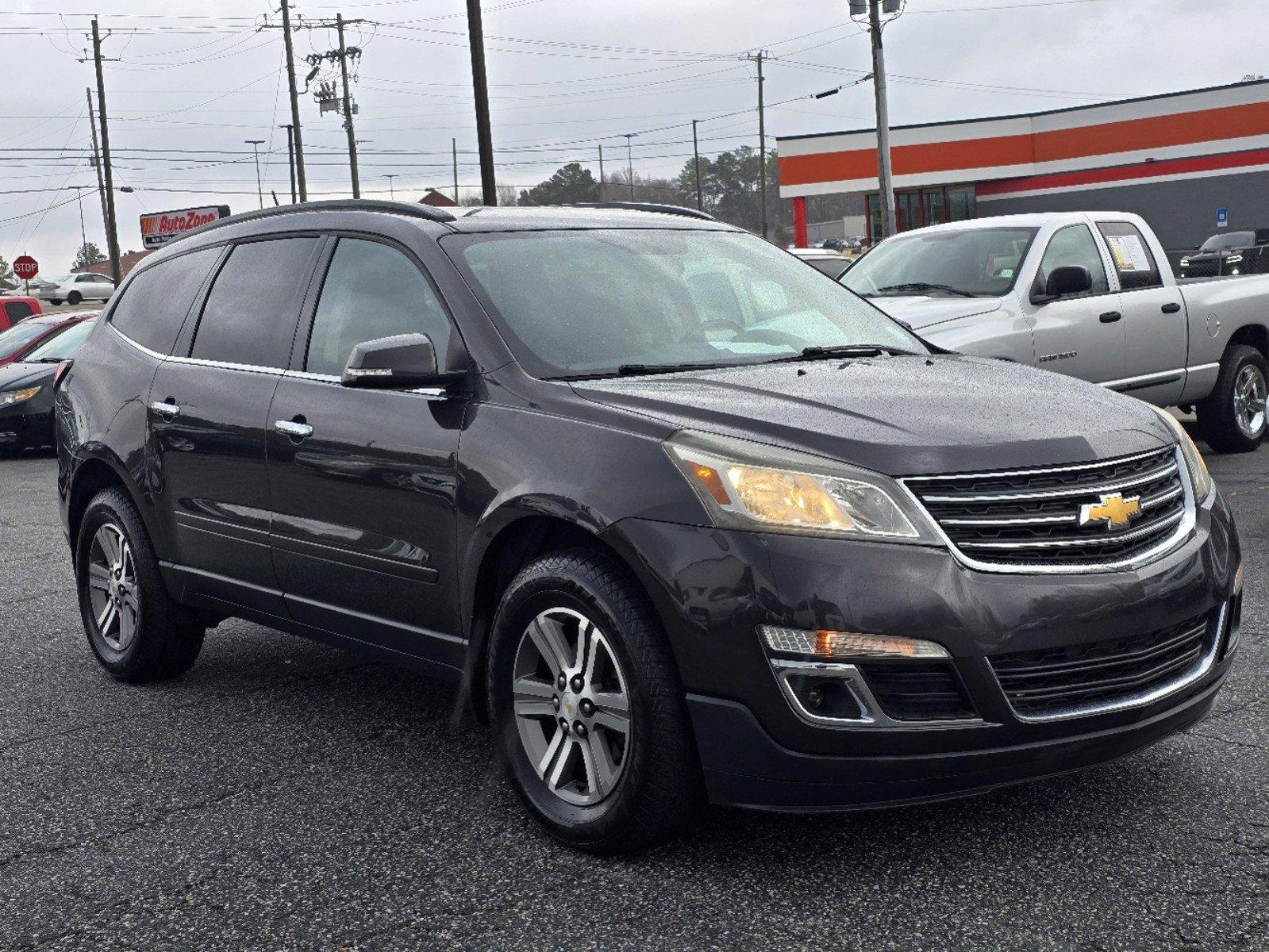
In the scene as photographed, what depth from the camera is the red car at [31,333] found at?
18125 mm

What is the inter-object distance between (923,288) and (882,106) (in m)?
20.8

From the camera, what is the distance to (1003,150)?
4909 centimetres

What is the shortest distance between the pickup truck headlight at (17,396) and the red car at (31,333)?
1167mm

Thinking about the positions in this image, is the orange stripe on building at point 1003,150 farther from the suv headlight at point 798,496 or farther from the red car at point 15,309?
the suv headlight at point 798,496

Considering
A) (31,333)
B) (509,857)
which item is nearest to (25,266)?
(31,333)

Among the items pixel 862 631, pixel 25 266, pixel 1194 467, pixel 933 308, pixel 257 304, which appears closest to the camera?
pixel 862 631

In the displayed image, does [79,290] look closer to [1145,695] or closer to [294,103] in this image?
[294,103]

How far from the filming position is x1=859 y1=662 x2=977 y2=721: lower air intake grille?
3389mm

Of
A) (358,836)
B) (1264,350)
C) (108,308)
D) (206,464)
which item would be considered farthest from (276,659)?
(1264,350)

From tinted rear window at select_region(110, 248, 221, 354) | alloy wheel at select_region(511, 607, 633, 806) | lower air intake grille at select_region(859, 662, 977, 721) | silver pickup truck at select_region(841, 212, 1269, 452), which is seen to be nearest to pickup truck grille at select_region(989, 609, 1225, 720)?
lower air intake grille at select_region(859, 662, 977, 721)

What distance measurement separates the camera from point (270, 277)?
527 cm

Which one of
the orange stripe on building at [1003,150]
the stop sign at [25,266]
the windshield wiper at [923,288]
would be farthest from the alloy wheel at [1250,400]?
the stop sign at [25,266]

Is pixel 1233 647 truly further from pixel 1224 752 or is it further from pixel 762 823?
pixel 762 823

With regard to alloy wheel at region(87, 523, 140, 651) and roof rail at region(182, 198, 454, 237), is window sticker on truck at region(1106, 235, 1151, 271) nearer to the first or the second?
roof rail at region(182, 198, 454, 237)
